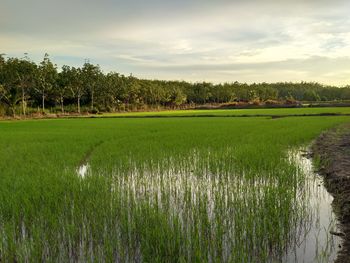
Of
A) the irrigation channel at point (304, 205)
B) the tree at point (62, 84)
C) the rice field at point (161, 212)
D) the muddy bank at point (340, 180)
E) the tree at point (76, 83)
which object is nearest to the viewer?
the rice field at point (161, 212)

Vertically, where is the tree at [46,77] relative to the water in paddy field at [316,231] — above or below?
above

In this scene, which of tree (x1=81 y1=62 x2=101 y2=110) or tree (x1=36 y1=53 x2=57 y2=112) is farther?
tree (x1=81 y1=62 x2=101 y2=110)

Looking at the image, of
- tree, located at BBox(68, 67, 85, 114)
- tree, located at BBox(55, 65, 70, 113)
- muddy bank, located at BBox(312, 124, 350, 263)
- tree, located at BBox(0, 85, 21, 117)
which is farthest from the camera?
tree, located at BBox(68, 67, 85, 114)

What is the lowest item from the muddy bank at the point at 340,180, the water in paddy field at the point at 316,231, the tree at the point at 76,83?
the water in paddy field at the point at 316,231

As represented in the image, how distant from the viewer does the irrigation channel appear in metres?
4.80

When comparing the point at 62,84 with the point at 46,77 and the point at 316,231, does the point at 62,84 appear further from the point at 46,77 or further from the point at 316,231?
the point at 316,231

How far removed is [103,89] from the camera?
6912cm

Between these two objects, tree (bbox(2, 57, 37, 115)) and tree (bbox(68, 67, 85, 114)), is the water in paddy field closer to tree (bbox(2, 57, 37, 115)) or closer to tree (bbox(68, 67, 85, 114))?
tree (bbox(2, 57, 37, 115))

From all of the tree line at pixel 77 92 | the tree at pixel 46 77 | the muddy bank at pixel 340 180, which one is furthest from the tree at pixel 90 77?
the muddy bank at pixel 340 180

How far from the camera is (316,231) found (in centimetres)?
562

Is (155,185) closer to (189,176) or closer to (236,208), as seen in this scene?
(189,176)

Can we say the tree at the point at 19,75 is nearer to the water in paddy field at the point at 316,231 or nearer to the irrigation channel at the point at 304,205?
Result: the irrigation channel at the point at 304,205

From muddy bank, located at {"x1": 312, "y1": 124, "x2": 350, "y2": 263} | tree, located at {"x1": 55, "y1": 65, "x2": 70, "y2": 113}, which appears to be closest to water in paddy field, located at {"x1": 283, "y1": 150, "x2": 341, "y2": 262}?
muddy bank, located at {"x1": 312, "y1": 124, "x2": 350, "y2": 263}

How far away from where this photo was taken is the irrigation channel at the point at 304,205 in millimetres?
4797
